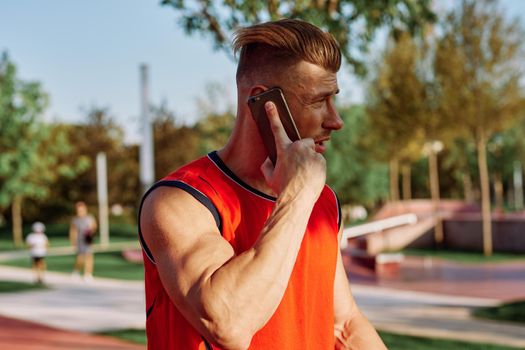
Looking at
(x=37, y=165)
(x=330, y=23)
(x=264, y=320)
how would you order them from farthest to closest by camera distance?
(x=37, y=165), (x=330, y=23), (x=264, y=320)

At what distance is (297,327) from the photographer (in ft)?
5.98

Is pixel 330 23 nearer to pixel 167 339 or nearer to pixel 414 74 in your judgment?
pixel 167 339

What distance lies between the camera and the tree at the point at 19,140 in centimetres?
3741

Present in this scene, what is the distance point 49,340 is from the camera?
989 cm

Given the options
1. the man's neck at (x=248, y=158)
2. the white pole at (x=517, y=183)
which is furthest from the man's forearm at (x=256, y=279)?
the white pole at (x=517, y=183)

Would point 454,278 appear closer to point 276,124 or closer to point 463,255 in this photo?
point 463,255

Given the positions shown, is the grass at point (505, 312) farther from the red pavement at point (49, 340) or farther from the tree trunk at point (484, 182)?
the tree trunk at point (484, 182)

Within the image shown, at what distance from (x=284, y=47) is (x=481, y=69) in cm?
2233

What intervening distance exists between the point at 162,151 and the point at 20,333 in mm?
31487

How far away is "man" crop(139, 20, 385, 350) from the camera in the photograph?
1541 mm

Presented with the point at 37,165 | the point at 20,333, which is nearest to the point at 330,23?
the point at 20,333

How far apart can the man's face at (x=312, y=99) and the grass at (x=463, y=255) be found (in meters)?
22.1

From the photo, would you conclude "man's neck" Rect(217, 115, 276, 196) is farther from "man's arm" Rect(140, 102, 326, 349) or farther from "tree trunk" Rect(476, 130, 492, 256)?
"tree trunk" Rect(476, 130, 492, 256)

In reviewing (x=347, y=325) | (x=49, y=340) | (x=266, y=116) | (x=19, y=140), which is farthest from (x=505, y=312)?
(x=19, y=140)
